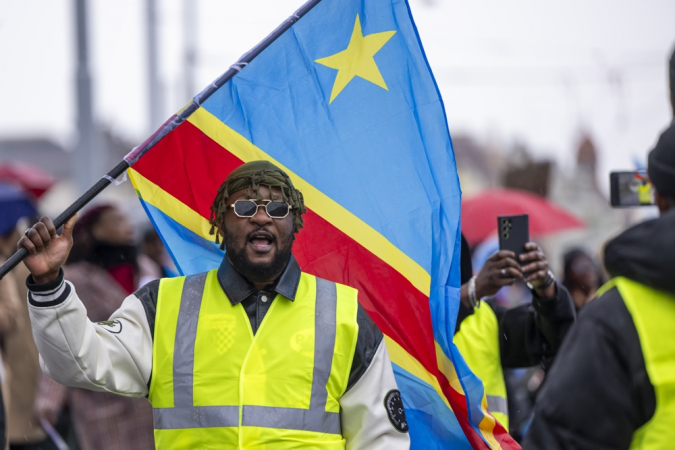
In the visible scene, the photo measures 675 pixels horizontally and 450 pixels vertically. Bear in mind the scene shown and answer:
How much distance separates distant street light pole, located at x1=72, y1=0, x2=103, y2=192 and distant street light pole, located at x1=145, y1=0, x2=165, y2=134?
4.77 m

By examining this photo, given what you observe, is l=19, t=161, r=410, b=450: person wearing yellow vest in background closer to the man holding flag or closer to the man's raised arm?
the man's raised arm

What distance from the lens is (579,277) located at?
7.32 meters

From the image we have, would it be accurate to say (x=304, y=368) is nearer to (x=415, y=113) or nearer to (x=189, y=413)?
(x=189, y=413)

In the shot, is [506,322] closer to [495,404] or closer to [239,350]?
[495,404]

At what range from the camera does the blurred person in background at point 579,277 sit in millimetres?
7266

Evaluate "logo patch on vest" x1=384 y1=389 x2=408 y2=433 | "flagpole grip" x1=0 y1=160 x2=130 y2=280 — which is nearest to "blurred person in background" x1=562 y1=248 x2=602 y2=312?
"logo patch on vest" x1=384 y1=389 x2=408 y2=433

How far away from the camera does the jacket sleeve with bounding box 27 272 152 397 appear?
10.1 feet

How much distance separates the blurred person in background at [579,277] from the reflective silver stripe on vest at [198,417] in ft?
14.6

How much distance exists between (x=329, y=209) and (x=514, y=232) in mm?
798

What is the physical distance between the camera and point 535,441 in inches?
88.3

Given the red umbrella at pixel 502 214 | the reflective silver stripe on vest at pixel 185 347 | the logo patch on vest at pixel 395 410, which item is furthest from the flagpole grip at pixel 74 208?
the red umbrella at pixel 502 214

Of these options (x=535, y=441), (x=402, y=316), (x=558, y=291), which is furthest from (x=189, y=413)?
(x=558, y=291)

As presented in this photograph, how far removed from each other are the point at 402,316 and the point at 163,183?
1135 millimetres

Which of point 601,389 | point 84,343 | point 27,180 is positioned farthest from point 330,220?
point 27,180
